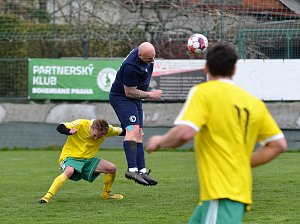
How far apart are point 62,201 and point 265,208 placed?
101 inches

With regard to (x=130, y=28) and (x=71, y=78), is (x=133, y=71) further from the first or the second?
(x=130, y=28)

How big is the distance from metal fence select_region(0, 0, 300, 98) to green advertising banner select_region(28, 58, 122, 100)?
52cm

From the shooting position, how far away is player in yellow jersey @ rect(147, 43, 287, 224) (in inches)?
194

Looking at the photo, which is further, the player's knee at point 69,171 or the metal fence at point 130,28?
the metal fence at point 130,28

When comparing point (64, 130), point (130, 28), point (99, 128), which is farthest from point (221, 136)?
point (130, 28)

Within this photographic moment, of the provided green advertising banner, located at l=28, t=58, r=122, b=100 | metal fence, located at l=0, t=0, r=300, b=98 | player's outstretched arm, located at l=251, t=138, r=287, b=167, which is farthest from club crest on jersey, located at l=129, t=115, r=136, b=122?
green advertising banner, located at l=28, t=58, r=122, b=100

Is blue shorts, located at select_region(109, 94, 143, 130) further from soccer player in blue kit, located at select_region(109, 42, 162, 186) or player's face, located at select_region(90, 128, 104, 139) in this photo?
player's face, located at select_region(90, 128, 104, 139)

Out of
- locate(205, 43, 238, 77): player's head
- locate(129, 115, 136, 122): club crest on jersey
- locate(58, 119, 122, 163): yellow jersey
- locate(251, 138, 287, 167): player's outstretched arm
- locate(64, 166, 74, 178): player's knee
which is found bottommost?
locate(64, 166, 74, 178): player's knee

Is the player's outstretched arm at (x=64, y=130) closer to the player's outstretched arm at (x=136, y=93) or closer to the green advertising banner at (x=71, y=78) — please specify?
the player's outstretched arm at (x=136, y=93)

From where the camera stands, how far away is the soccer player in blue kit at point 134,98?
34.2 feet

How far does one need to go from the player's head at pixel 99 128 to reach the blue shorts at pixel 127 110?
2.94 ft

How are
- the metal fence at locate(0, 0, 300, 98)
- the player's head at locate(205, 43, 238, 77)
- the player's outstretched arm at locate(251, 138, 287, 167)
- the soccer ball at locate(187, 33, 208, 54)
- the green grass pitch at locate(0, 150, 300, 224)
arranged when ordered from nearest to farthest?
1. the player's head at locate(205, 43, 238, 77)
2. the player's outstretched arm at locate(251, 138, 287, 167)
3. the green grass pitch at locate(0, 150, 300, 224)
4. the soccer ball at locate(187, 33, 208, 54)
5. the metal fence at locate(0, 0, 300, 98)

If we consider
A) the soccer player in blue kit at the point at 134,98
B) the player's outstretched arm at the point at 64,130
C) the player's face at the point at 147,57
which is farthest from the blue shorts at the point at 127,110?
the player's outstretched arm at the point at 64,130

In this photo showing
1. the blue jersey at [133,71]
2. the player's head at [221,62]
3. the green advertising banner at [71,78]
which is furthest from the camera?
the green advertising banner at [71,78]
